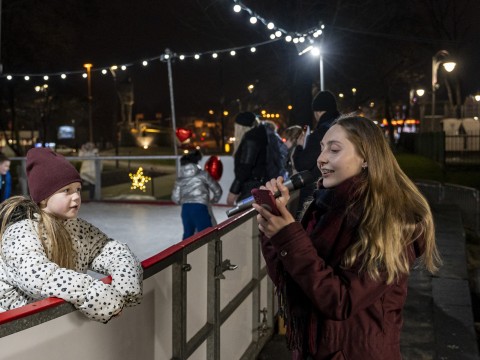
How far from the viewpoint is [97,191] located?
12914 mm

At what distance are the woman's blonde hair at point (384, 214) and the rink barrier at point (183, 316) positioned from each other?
887mm

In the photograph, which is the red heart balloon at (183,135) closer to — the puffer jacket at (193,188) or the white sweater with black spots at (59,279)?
the puffer jacket at (193,188)

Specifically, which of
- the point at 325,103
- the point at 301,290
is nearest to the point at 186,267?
the point at 301,290

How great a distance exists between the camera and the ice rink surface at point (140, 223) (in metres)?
7.99

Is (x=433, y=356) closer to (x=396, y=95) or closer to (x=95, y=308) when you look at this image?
(x=95, y=308)

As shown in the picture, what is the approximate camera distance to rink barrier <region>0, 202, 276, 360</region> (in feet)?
6.03

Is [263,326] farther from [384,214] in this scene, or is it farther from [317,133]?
[384,214]

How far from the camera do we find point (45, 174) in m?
2.29

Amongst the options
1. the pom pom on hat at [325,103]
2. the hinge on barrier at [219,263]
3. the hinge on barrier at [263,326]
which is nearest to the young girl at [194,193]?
the pom pom on hat at [325,103]

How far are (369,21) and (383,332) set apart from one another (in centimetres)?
1940

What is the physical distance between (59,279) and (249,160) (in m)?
4.34

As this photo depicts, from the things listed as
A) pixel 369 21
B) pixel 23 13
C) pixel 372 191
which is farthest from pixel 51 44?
pixel 372 191

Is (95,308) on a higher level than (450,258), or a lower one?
higher

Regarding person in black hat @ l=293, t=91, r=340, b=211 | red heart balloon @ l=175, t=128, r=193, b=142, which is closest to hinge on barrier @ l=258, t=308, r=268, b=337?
person in black hat @ l=293, t=91, r=340, b=211
